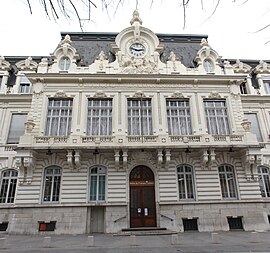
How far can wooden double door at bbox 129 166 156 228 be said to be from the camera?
49.1 feet

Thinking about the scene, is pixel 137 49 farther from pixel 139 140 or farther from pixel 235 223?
pixel 235 223

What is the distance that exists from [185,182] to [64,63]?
13959 millimetres

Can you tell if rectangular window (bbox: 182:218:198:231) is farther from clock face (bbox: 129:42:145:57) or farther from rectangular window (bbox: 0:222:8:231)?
clock face (bbox: 129:42:145:57)

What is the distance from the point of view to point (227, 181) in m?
16.0

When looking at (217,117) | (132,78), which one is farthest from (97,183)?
(217,117)

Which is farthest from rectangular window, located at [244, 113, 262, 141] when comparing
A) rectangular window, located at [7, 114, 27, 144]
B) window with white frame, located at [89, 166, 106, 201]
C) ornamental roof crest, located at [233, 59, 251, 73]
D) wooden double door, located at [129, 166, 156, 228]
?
rectangular window, located at [7, 114, 27, 144]

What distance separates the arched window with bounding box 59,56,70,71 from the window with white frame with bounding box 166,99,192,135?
9128mm

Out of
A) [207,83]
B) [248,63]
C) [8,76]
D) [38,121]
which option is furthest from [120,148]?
[248,63]

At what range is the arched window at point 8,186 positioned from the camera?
53.5ft

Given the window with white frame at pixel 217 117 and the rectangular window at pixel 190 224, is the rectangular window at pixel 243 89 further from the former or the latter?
the rectangular window at pixel 190 224

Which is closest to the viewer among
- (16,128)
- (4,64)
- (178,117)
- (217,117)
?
(178,117)

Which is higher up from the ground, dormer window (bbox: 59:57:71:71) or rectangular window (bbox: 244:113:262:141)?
dormer window (bbox: 59:57:71:71)

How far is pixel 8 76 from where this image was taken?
20.5m

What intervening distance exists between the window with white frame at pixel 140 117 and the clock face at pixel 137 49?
467cm
